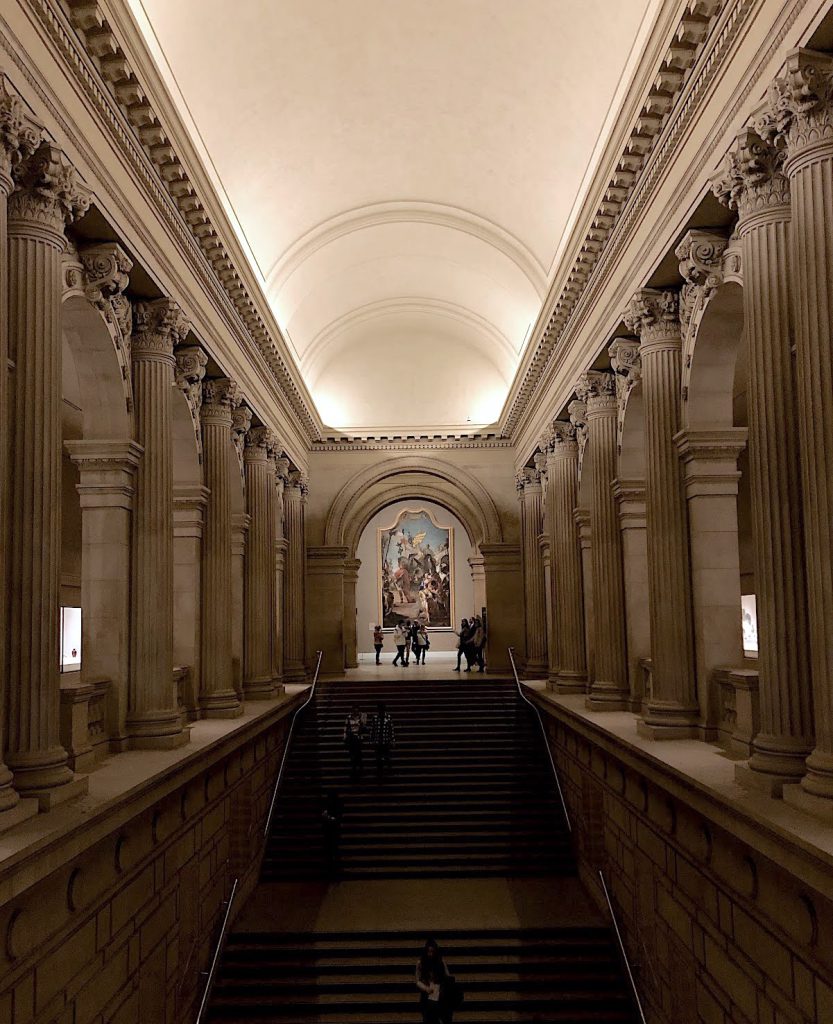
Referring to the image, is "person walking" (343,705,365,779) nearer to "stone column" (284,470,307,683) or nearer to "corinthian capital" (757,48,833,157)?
"stone column" (284,470,307,683)

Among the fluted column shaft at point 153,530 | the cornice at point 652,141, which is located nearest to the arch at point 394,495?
the cornice at point 652,141

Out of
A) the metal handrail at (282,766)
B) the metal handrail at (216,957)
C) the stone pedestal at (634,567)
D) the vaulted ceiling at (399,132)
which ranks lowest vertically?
the metal handrail at (216,957)

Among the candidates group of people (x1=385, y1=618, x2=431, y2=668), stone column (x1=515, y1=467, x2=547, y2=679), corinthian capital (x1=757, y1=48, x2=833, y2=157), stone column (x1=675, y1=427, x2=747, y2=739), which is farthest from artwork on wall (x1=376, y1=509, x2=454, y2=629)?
corinthian capital (x1=757, y1=48, x2=833, y2=157)

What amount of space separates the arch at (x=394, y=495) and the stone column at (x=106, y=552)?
14798mm

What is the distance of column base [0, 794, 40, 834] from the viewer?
21.7 feet

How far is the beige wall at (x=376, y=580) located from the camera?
32688 millimetres

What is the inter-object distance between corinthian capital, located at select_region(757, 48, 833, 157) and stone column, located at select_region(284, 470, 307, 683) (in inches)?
671

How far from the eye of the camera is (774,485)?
754cm

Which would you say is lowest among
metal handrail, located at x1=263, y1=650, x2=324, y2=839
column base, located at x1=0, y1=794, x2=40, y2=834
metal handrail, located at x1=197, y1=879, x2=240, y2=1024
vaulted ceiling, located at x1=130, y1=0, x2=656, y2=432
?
metal handrail, located at x1=197, y1=879, x2=240, y2=1024

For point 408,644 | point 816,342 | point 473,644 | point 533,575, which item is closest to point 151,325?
point 816,342

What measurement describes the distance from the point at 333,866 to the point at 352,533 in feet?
41.5

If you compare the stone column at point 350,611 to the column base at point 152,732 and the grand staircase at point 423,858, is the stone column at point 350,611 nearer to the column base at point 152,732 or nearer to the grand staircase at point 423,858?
the grand staircase at point 423,858

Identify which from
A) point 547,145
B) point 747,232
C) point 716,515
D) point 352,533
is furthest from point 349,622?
point 747,232

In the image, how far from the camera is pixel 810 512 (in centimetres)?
670
